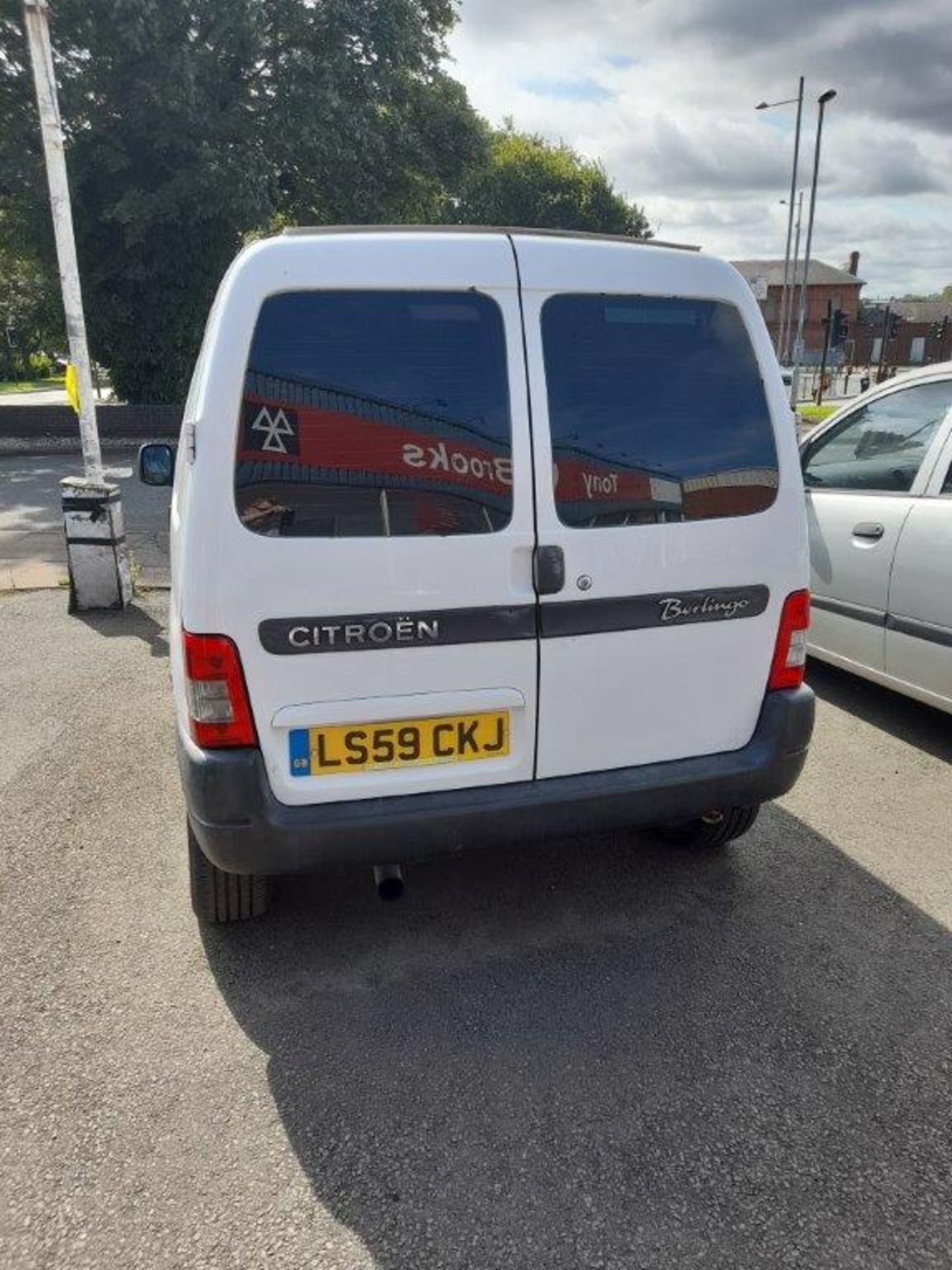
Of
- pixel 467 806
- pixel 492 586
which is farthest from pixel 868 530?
pixel 467 806

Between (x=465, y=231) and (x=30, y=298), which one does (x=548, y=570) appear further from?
(x=30, y=298)

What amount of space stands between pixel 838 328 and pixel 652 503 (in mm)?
22862

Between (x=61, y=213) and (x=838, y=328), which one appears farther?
(x=838, y=328)

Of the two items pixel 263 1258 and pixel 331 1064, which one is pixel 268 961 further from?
pixel 263 1258

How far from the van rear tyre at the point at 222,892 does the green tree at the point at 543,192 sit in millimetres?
41253

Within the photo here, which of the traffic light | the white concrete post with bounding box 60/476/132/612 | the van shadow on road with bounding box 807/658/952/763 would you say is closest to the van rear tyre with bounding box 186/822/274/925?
the van shadow on road with bounding box 807/658/952/763

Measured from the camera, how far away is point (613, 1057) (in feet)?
7.81

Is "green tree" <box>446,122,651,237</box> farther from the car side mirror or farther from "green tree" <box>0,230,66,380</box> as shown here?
the car side mirror

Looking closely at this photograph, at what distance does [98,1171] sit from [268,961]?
818 millimetres

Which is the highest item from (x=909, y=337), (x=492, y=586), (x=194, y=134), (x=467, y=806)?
(x=909, y=337)

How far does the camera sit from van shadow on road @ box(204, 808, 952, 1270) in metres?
1.90

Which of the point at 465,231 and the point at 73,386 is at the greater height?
the point at 465,231

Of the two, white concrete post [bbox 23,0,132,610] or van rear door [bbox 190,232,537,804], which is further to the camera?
white concrete post [bbox 23,0,132,610]

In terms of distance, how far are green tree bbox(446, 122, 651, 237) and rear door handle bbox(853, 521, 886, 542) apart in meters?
39.0
